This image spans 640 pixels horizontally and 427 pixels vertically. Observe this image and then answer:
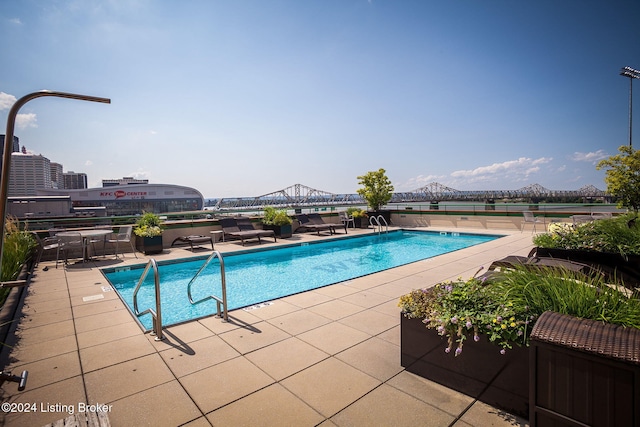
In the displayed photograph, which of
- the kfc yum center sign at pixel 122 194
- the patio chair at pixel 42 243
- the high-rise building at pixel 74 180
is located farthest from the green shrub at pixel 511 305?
the high-rise building at pixel 74 180

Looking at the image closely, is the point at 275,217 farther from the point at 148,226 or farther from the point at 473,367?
the point at 473,367

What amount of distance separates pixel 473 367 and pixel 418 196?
60.3 m

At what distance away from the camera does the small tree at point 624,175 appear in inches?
313

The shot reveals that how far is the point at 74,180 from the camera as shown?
103m

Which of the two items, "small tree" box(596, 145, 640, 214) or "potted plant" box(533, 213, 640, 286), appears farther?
"small tree" box(596, 145, 640, 214)

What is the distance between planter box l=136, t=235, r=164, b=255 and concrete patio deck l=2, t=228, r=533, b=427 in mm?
4218

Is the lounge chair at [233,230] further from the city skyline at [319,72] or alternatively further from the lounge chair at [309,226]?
the city skyline at [319,72]

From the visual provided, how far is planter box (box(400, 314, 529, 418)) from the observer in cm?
197

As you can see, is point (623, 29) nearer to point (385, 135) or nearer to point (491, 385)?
point (385, 135)

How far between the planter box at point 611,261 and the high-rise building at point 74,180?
120291mm

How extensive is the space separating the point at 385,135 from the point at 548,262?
17519 mm

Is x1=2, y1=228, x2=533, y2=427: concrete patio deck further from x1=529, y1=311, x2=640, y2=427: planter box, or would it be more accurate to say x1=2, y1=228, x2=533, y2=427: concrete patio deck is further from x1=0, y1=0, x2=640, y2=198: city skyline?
x1=0, y1=0, x2=640, y2=198: city skyline

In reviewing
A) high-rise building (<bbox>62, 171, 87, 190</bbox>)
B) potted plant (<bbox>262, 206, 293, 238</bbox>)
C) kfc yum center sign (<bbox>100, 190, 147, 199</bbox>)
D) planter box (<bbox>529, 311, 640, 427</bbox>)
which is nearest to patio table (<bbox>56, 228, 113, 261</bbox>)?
potted plant (<bbox>262, 206, 293, 238</bbox>)

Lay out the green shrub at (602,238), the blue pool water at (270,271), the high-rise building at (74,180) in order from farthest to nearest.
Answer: the high-rise building at (74,180)
the blue pool water at (270,271)
the green shrub at (602,238)
